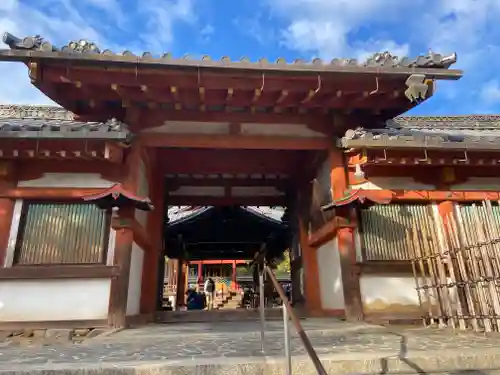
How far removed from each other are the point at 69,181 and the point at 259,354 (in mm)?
4989

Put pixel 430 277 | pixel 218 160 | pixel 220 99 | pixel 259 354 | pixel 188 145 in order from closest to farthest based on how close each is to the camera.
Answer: pixel 259 354 → pixel 430 277 → pixel 220 99 → pixel 188 145 → pixel 218 160

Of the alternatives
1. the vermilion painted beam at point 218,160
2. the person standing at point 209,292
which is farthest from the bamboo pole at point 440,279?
the person standing at point 209,292

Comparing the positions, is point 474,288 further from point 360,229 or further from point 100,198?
point 100,198

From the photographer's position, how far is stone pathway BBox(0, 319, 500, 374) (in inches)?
123

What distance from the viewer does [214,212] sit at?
Answer: 1448cm

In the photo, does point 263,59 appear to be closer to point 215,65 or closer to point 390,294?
point 215,65

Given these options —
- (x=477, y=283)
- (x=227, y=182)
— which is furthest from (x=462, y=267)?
(x=227, y=182)

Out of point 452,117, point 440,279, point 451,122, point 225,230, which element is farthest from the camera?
point 225,230

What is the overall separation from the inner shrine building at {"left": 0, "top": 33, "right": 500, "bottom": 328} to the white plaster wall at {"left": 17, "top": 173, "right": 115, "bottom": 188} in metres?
0.02

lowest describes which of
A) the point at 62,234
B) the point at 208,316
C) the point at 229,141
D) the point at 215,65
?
the point at 208,316

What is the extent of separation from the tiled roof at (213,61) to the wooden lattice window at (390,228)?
263 cm

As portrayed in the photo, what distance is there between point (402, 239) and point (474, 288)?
6.46 ft

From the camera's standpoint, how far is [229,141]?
25.2 feet

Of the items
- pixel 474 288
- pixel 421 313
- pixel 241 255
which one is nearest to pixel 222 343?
pixel 474 288
